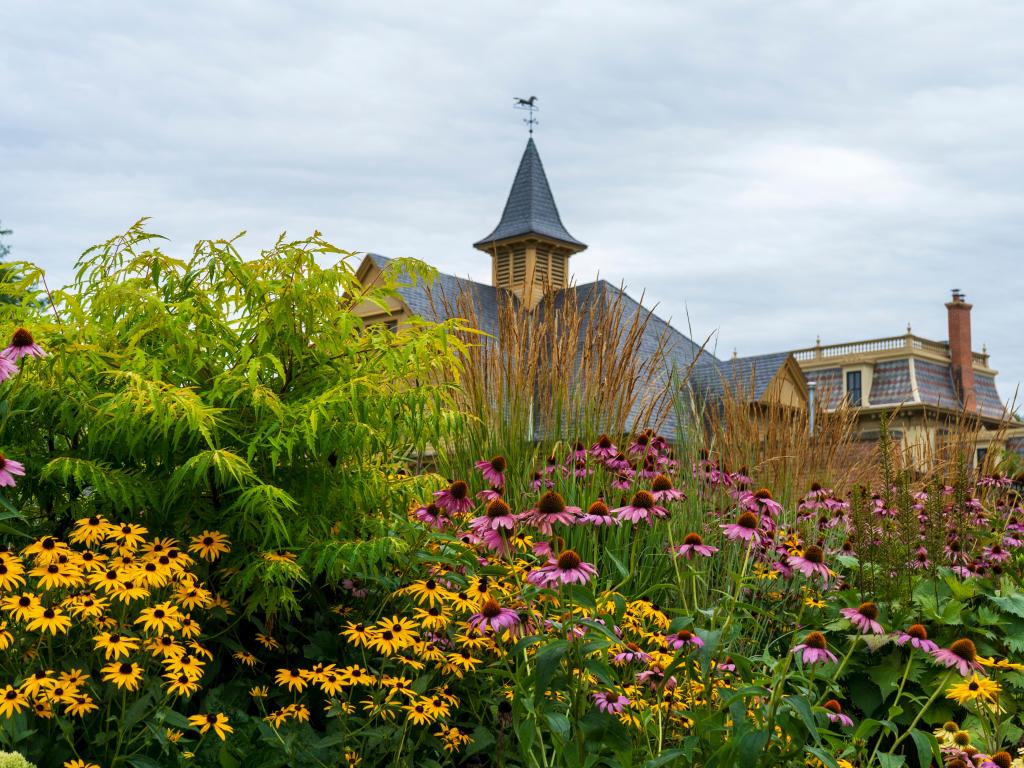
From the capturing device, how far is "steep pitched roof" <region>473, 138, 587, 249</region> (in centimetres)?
2034

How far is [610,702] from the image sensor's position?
2.61 m

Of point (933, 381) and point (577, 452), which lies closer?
point (577, 452)

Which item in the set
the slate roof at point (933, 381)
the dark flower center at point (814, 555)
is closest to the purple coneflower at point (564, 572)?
the dark flower center at point (814, 555)

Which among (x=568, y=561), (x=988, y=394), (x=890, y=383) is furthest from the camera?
(x=988, y=394)

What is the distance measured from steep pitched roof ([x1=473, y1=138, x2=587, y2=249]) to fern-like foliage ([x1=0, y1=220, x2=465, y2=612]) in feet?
53.3

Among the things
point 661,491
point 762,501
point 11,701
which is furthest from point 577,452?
point 11,701

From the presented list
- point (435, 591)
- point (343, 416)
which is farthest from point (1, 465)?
point (435, 591)

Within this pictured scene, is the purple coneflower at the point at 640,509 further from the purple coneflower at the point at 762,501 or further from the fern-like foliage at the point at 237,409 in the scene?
the fern-like foliage at the point at 237,409

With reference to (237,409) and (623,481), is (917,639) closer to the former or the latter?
(623,481)

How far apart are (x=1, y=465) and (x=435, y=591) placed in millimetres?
1287

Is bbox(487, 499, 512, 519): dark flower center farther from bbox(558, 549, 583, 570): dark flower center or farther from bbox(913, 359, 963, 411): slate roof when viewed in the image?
bbox(913, 359, 963, 411): slate roof

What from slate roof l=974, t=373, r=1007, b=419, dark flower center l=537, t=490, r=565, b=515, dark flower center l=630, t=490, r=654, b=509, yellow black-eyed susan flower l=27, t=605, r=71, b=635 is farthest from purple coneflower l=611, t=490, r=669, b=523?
slate roof l=974, t=373, r=1007, b=419

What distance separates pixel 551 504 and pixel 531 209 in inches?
742

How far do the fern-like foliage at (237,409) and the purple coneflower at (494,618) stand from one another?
2.06ft
